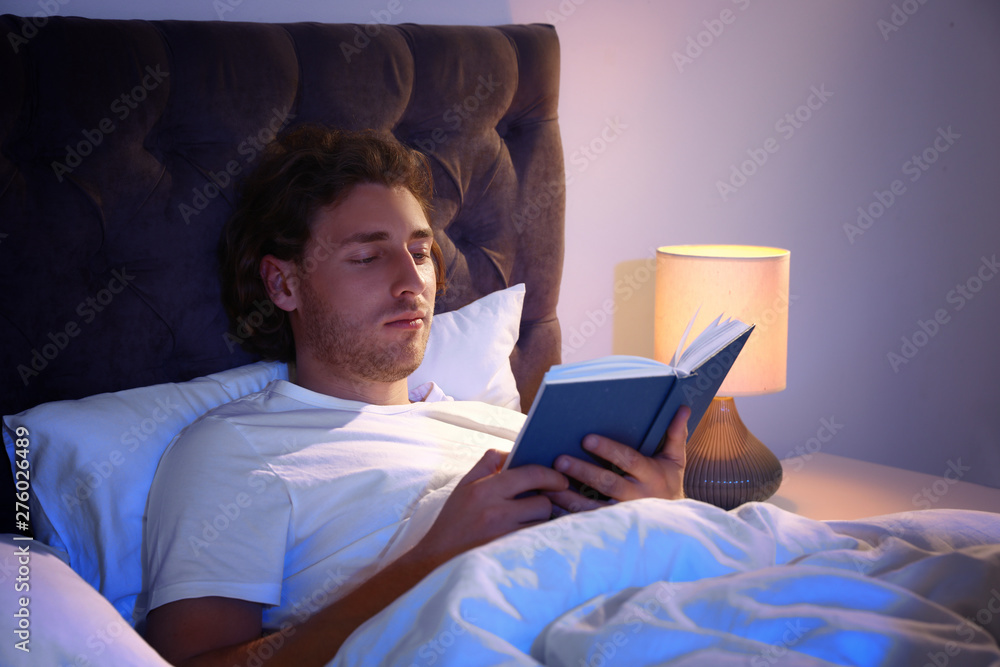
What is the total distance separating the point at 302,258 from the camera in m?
1.29

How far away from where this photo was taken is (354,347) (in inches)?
49.3

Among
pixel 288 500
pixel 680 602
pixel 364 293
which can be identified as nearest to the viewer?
pixel 680 602

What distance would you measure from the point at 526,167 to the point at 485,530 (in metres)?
0.91

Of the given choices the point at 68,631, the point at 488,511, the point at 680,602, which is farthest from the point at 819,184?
the point at 68,631

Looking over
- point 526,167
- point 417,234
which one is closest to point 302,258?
point 417,234

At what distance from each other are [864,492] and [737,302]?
568 mm

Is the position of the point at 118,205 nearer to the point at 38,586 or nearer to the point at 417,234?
the point at 417,234

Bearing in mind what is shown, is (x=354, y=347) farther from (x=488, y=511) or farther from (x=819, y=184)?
(x=819, y=184)

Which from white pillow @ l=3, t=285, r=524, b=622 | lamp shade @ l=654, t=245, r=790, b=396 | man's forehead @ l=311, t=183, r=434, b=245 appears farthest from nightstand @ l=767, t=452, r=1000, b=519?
white pillow @ l=3, t=285, r=524, b=622

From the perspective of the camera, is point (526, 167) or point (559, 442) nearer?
point (559, 442)

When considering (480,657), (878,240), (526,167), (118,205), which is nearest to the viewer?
(480,657)

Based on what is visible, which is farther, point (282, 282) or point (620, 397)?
point (282, 282)

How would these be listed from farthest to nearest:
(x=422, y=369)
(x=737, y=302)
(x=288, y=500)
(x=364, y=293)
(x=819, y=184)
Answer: (x=819, y=184) < (x=737, y=302) < (x=422, y=369) < (x=364, y=293) < (x=288, y=500)

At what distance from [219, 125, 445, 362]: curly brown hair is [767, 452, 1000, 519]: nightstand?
42.7 inches
